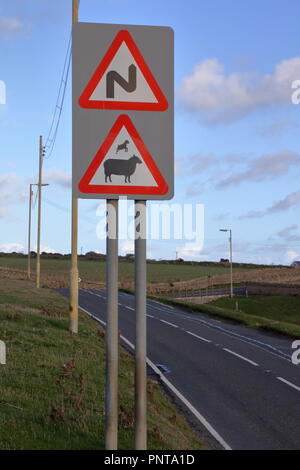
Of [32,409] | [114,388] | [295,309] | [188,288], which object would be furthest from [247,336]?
[188,288]

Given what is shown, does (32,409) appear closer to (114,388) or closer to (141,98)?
(114,388)

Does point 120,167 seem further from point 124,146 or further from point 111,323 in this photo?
point 111,323

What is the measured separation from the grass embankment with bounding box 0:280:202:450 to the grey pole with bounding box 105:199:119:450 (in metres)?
3.34

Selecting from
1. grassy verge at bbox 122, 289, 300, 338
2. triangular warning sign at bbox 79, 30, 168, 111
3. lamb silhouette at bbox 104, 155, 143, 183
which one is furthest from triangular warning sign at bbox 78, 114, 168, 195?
grassy verge at bbox 122, 289, 300, 338

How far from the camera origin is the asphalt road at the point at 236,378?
467 inches

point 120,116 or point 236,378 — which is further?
point 236,378

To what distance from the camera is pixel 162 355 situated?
2142cm

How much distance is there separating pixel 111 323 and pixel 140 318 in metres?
0.23

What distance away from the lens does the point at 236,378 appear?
17594 millimetres

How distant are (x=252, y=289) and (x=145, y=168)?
252 ft

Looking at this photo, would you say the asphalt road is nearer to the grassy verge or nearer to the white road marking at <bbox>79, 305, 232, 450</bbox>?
the white road marking at <bbox>79, 305, 232, 450</bbox>

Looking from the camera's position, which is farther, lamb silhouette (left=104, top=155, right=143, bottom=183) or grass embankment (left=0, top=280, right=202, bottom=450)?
grass embankment (left=0, top=280, right=202, bottom=450)

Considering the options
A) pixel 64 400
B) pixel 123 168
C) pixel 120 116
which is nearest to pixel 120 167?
pixel 123 168

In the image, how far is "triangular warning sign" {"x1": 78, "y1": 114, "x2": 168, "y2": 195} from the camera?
16.1ft
